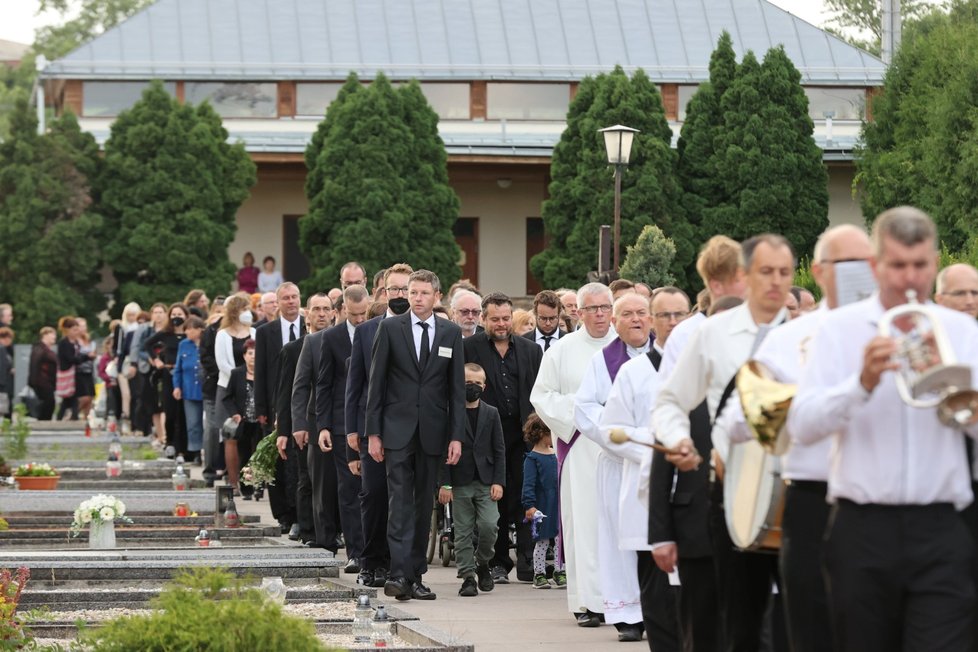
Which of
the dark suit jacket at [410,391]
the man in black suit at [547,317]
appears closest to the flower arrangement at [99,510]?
the dark suit jacket at [410,391]

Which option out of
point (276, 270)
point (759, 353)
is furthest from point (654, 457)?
point (276, 270)

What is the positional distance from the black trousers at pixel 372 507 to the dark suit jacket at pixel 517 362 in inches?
56.2

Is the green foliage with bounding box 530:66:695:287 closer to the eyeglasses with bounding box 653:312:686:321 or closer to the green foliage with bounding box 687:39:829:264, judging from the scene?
the green foliage with bounding box 687:39:829:264

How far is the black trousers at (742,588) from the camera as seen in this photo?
7.13 meters

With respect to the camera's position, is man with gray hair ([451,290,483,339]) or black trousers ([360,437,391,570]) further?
man with gray hair ([451,290,483,339])

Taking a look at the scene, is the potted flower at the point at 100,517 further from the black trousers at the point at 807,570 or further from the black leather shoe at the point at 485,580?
the black trousers at the point at 807,570

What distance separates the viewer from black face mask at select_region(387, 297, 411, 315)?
13.9 meters

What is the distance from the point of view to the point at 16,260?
44250 mm

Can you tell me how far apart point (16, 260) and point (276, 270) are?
6693 millimetres

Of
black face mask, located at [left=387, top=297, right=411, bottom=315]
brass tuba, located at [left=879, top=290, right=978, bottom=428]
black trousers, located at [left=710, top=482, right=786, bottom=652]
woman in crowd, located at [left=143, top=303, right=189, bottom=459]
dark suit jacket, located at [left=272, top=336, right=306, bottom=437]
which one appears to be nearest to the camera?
brass tuba, located at [left=879, top=290, right=978, bottom=428]

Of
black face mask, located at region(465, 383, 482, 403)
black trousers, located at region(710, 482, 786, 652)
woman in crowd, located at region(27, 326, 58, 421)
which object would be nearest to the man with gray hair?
black face mask, located at region(465, 383, 482, 403)

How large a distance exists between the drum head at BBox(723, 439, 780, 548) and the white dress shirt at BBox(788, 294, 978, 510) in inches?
32.3

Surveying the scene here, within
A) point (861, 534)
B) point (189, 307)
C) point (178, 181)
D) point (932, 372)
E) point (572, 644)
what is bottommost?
point (572, 644)

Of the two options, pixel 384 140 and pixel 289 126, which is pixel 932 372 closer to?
pixel 384 140
